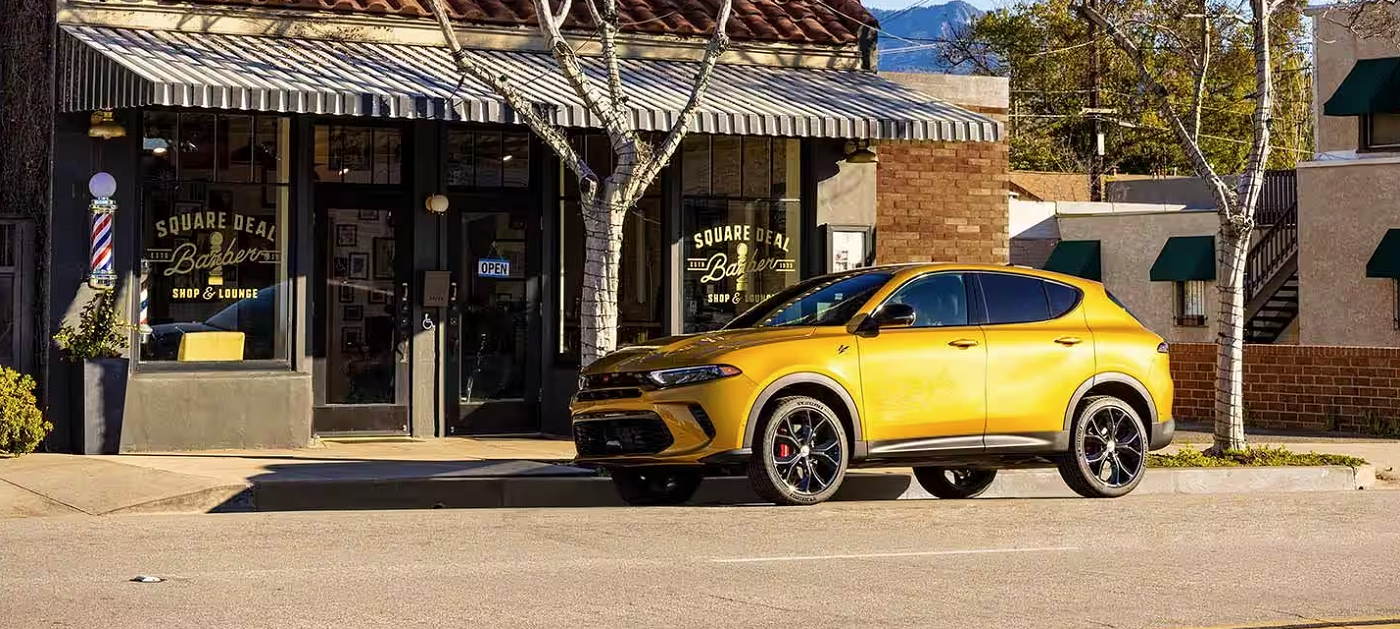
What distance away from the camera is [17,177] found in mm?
17266

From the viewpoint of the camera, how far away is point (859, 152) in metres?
19.6

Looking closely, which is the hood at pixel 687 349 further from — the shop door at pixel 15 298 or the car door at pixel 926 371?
the shop door at pixel 15 298

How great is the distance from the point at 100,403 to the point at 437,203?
378 cm

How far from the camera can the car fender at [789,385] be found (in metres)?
12.4

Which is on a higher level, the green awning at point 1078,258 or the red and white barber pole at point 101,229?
the green awning at point 1078,258

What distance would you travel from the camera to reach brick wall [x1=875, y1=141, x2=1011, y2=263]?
20.6 meters

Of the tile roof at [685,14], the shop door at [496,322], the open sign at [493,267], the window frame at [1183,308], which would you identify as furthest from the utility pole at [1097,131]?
the open sign at [493,267]

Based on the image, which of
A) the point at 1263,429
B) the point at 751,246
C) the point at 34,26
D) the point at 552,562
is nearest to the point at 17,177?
the point at 34,26

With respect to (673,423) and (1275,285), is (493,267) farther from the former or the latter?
(1275,285)

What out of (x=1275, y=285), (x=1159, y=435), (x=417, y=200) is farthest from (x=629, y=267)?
(x=1275, y=285)

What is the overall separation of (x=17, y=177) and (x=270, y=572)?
31.5ft

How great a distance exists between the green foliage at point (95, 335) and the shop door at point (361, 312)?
210 centimetres

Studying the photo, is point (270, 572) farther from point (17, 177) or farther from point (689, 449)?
point (17, 177)

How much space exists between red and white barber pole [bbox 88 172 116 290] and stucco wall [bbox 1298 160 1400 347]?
22.0 metres
